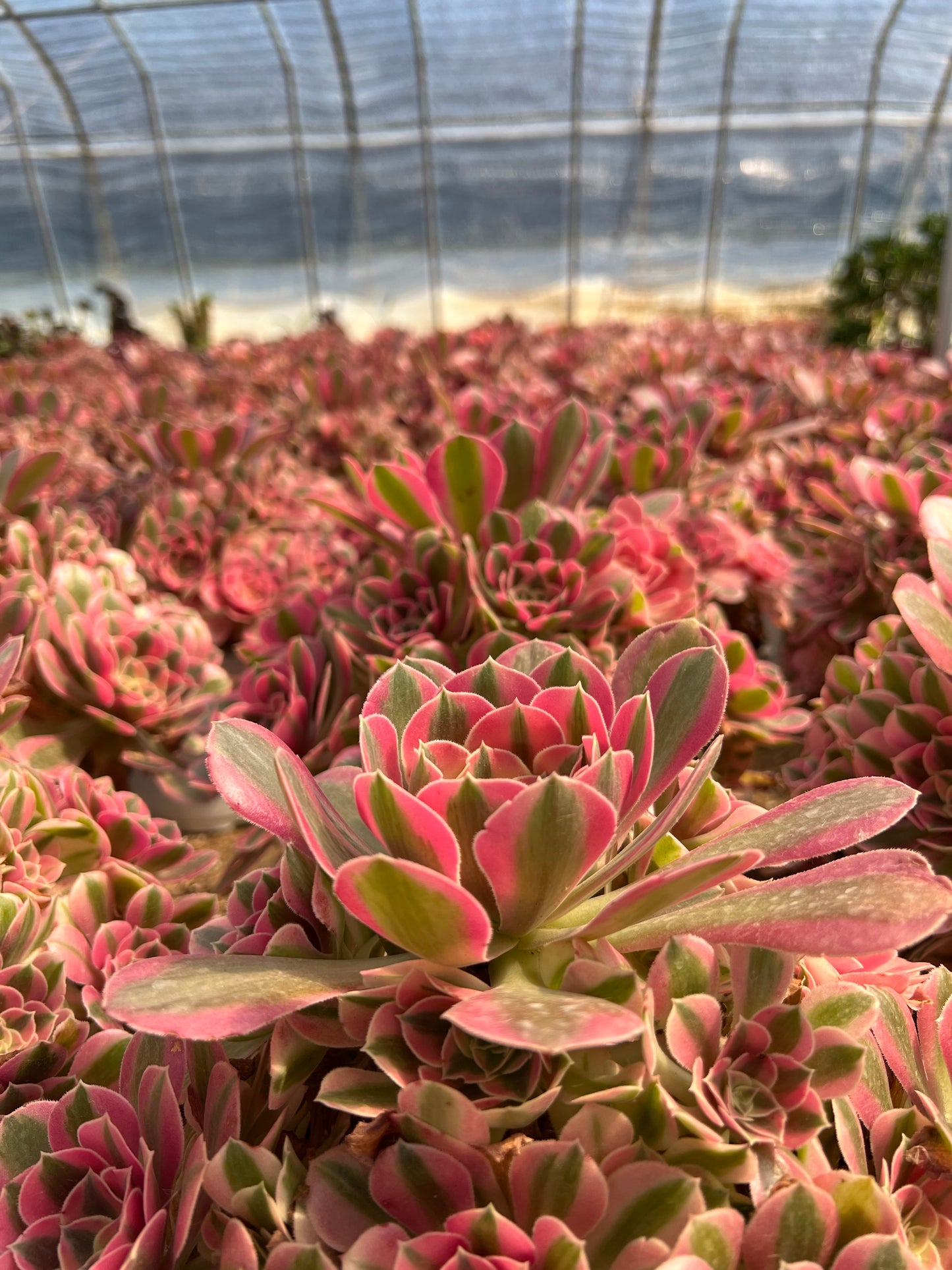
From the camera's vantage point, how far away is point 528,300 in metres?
12.9

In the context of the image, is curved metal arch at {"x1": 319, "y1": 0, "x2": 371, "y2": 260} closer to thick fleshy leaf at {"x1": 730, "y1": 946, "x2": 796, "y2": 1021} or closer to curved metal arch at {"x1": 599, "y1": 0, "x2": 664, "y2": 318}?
curved metal arch at {"x1": 599, "y1": 0, "x2": 664, "y2": 318}

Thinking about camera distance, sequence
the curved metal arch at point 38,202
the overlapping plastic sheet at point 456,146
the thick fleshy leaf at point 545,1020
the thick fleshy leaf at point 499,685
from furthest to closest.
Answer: the curved metal arch at point 38,202, the overlapping plastic sheet at point 456,146, the thick fleshy leaf at point 499,685, the thick fleshy leaf at point 545,1020

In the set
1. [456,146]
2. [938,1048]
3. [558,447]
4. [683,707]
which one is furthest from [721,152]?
[938,1048]

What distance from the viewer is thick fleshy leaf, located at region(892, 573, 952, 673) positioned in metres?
0.83

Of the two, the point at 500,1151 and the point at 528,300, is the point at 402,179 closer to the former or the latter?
the point at 528,300

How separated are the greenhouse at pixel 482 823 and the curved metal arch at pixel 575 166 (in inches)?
367

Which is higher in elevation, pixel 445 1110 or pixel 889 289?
pixel 445 1110

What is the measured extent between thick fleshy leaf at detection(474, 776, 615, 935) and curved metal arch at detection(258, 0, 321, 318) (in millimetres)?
11500

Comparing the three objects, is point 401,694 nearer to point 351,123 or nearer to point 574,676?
point 574,676

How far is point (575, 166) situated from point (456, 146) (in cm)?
167

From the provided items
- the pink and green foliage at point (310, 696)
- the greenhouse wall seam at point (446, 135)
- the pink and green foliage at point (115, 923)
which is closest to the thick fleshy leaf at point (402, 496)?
the pink and green foliage at point (310, 696)

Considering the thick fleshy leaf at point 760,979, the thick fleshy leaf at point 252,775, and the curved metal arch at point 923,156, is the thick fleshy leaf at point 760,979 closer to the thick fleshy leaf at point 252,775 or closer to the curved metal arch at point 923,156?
the thick fleshy leaf at point 252,775

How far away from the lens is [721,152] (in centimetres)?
1193

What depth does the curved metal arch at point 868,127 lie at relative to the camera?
11.0 m
